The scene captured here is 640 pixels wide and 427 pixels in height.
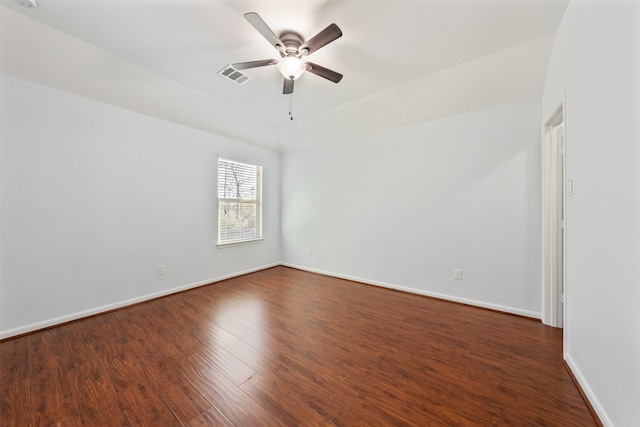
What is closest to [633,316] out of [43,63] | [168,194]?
[168,194]

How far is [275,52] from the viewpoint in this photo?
2.24m

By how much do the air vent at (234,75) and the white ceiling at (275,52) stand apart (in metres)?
0.08

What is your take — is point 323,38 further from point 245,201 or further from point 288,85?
point 245,201

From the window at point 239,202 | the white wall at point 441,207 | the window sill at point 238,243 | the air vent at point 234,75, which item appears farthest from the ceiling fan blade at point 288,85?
the window sill at point 238,243

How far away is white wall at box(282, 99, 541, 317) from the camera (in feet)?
8.34

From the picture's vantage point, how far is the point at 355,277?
3838mm

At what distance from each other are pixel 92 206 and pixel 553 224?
4993 mm

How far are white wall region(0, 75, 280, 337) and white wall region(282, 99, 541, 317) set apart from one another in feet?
7.03

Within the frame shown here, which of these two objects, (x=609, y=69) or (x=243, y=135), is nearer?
(x=609, y=69)

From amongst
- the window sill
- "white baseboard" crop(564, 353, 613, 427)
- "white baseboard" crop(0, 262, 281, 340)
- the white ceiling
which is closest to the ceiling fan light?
the white ceiling

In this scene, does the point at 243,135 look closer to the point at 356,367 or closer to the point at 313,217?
the point at 313,217

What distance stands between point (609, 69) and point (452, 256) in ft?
7.39

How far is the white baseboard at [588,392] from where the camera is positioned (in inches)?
46.5

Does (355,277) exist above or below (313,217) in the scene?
below
